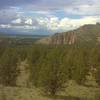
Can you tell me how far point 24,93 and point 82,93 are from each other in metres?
8.00

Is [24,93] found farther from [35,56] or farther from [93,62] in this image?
[35,56]

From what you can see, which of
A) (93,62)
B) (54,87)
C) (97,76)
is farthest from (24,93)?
(93,62)

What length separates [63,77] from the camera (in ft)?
127

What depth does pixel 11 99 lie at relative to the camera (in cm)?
3356

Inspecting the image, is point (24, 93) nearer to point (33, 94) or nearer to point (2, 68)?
point (33, 94)

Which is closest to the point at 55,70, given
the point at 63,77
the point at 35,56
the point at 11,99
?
the point at 63,77

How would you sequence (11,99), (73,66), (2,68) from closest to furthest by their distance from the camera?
1. (11,99)
2. (2,68)
3. (73,66)

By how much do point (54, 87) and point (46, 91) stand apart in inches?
58.6

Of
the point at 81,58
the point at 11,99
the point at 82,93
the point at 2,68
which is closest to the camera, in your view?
the point at 11,99

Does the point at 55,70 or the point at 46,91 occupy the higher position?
the point at 55,70

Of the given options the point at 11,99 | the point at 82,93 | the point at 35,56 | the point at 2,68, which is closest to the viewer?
the point at 11,99

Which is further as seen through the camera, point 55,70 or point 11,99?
point 55,70

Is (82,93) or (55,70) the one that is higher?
(55,70)

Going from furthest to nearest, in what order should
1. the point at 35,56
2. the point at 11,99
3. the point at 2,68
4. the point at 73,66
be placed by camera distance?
the point at 35,56, the point at 73,66, the point at 2,68, the point at 11,99
